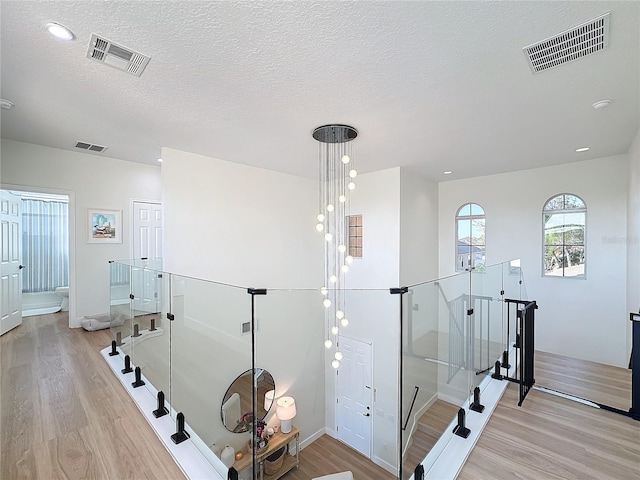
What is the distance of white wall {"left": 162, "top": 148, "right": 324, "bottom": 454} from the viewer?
386 cm

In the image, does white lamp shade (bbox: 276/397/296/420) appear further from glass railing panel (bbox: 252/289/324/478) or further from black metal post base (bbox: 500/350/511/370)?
black metal post base (bbox: 500/350/511/370)

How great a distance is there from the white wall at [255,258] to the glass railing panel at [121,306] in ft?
1.88

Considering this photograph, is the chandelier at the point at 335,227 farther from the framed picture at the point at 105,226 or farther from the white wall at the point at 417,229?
the framed picture at the point at 105,226

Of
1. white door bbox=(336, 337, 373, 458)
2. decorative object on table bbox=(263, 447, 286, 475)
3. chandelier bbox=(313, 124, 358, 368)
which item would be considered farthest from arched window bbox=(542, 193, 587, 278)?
decorative object on table bbox=(263, 447, 286, 475)

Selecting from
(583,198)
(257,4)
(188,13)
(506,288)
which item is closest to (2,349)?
(188,13)

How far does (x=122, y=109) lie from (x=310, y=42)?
7.24ft

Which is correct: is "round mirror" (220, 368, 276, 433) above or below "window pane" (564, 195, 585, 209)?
below

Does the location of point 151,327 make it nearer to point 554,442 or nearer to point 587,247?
point 554,442

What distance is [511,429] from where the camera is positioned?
2.22 metres

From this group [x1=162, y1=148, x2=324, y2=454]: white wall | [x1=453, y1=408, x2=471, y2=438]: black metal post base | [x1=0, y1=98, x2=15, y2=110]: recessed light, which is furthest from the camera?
[x1=162, y1=148, x2=324, y2=454]: white wall

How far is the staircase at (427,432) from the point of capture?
2.26 m

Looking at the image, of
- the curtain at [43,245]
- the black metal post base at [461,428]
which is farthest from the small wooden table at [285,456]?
the curtain at [43,245]

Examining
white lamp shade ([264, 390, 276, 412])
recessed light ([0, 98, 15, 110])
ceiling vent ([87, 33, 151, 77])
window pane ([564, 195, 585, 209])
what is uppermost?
recessed light ([0, 98, 15, 110])

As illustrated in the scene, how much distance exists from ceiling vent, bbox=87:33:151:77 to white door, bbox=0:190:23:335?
4209 millimetres
